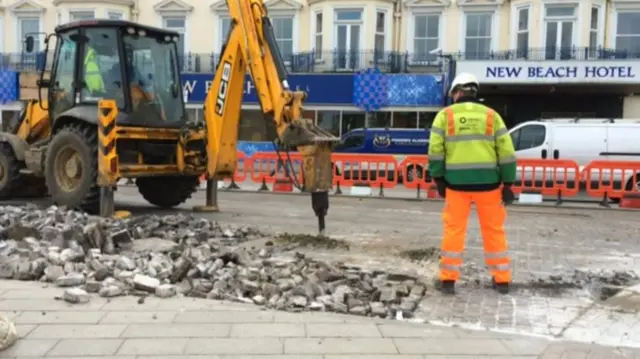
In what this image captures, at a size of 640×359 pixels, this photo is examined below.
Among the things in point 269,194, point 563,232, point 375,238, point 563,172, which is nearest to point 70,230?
point 375,238

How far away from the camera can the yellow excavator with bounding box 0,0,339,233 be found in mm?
9441

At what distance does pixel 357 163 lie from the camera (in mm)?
16609

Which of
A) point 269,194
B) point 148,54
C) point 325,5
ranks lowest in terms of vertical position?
point 269,194

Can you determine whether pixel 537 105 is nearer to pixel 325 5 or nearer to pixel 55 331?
pixel 325 5

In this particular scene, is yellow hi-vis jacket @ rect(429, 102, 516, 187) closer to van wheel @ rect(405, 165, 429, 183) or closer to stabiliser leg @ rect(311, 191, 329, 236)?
stabiliser leg @ rect(311, 191, 329, 236)

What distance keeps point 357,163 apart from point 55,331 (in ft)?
40.3

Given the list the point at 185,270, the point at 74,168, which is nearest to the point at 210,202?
the point at 74,168

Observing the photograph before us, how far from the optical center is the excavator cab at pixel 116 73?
10.2 meters

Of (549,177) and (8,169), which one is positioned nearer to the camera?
(8,169)

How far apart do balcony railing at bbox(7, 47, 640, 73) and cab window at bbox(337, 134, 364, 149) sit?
460cm

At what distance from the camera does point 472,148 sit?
5898 millimetres

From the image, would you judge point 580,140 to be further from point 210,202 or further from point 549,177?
point 210,202

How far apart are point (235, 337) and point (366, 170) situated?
12081mm

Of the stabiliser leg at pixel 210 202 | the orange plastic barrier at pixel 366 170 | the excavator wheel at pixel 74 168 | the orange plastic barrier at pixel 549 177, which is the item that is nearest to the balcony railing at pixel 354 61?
the orange plastic barrier at pixel 366 170
